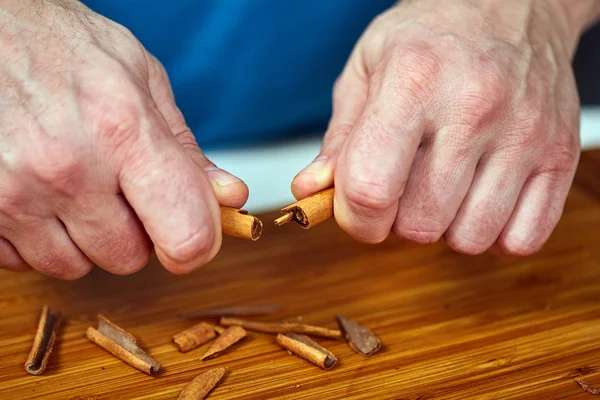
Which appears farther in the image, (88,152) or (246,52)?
(246,52)

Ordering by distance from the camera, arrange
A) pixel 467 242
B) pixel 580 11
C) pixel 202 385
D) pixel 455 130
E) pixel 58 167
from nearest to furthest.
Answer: pixel 58 167
pixel 202 385
pixel 455 130
pixel 467 242
pixel 580 11

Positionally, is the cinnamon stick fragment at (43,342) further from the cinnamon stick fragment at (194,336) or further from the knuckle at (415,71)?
the knuckle at (415,71)

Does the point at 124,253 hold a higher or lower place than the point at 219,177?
lower

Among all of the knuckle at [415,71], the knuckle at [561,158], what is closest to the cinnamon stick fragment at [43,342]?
the knuckle at [415,71]

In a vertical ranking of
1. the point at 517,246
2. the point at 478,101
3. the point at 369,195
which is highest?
the point at 478,101

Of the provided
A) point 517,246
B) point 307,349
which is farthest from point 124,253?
point 517,246

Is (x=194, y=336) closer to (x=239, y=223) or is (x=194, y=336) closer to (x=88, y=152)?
(x=239, y=223)

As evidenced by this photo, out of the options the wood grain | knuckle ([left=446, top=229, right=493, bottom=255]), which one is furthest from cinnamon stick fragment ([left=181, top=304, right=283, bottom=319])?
knuckle ([left=446, top=229, right=493, bottom=255])

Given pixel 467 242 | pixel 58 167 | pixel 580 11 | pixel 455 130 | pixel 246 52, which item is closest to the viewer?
pixel 58 167
